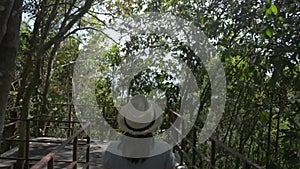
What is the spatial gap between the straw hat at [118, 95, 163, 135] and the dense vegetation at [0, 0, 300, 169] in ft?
2.87

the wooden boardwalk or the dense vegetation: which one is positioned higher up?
the dense vegetation

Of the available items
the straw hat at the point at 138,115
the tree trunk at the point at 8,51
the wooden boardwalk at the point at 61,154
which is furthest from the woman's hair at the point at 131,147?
the wooden boardwalk at the point at 61,154

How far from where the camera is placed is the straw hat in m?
2.11

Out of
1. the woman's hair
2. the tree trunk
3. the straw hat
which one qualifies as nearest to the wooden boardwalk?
the tree trunk

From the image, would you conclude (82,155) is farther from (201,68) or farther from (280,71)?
(280,71)

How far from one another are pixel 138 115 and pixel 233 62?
3.19m

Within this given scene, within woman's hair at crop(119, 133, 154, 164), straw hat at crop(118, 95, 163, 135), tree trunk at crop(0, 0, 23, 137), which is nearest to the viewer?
straw hat at crop(118, 95, 163, 135)

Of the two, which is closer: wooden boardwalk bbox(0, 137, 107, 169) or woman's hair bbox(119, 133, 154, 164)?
woman's hair bbox(119, 133, 154, 164)

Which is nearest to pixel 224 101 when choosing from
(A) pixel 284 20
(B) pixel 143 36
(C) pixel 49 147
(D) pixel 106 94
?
(B) pixel 143 36

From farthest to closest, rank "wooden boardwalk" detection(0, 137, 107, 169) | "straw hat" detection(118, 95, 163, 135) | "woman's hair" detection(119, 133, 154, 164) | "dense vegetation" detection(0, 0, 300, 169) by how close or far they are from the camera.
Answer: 1. "wooden boardwalk" detection(0, 137, 107, 169)
2. "dense vegetation" detection(0, 0, 300, 169)
3. "woman's hair" detection(119, 133, 154, 164)
4. "straw hat" detection(118, 95, 163, 135)

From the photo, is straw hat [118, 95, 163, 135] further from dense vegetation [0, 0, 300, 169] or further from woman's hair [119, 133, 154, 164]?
dense vegetation [0, 0, 300, 169]

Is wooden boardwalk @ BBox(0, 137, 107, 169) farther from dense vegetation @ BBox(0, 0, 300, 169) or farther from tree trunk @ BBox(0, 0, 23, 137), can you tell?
tree trunk @ BBox(0, 0, 23, 137)

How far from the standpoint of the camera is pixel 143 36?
6723 millimetres

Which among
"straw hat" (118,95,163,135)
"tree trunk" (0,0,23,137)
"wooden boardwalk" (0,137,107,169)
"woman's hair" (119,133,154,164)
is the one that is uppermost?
"tree trunk" (0,0,23,137)
